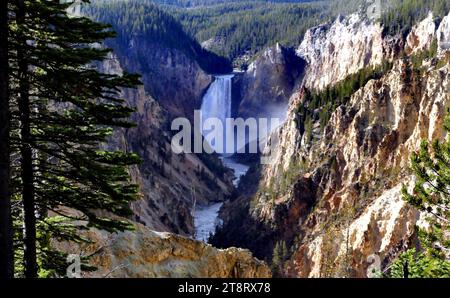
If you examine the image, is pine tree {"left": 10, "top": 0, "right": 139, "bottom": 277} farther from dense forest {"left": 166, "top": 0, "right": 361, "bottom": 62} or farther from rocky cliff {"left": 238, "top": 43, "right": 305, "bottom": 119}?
dense forest {"left": 166, "top": 0, "right": 361, "bottom": 62}

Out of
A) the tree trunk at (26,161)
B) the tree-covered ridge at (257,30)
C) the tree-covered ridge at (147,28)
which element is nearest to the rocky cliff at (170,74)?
the tree-covered ridge at (147,28)

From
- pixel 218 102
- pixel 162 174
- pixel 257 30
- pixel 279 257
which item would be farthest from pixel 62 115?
pixel 257 30

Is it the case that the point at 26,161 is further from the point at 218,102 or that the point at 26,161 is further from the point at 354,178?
the point at 218,102

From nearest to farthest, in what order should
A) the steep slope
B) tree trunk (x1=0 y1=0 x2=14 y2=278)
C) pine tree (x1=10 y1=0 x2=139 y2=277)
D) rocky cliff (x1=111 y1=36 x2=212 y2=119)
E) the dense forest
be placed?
tree trunk (x1=0 y1=0 x2=14 y2=278) → pine tree (x1=10 y1=0 x2=139 y2=277) → the steep slope → rocky cliff (x1=111 y1=36 x2=212 y2=119) → the dense forest

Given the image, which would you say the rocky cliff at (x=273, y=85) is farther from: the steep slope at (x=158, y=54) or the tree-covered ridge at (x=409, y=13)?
the tree-covered ridge at (x=409, y=13)

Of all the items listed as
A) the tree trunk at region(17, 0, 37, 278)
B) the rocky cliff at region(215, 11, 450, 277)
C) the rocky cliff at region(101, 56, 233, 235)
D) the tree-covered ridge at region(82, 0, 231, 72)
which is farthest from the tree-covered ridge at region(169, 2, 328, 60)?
the tree trunk at region(17, 0, 37, 278)

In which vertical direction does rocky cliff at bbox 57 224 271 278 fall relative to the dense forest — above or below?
below

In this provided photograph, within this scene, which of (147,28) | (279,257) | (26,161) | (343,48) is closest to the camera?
(26,161)
